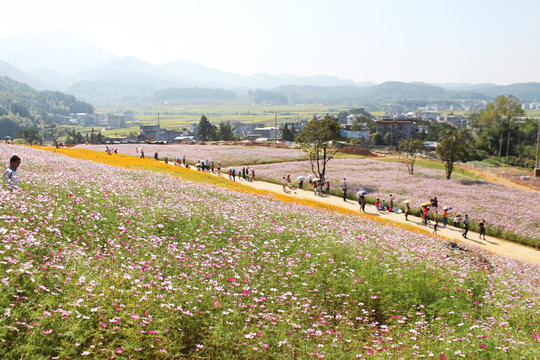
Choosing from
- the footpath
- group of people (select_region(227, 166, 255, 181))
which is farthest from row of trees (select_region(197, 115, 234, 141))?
the footpath

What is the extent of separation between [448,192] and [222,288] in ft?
123

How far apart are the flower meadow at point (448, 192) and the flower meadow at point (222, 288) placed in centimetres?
1613

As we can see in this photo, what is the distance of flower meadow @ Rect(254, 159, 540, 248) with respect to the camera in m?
30.9

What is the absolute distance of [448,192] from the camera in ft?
135

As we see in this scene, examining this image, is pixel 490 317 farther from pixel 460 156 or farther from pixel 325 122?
pixel 460 156

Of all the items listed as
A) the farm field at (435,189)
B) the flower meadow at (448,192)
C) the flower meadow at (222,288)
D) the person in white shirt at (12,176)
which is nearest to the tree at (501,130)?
the flower meadow at (448,192)

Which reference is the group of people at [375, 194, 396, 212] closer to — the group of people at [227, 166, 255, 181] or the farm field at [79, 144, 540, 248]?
the farm field at [79, 144, 540, 248]

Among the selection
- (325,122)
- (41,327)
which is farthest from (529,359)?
(325,122)

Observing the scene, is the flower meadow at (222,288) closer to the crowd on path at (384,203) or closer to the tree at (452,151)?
the crowd on path at (384,203)

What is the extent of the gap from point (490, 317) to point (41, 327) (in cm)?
1005

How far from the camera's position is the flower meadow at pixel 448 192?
101 ft

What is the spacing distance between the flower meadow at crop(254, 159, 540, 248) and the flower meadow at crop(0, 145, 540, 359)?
1613 cm

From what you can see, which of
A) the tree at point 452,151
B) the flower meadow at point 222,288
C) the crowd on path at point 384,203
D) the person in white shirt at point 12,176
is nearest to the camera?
the flower meadow at point 222,288

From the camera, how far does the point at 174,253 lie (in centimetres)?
1082
